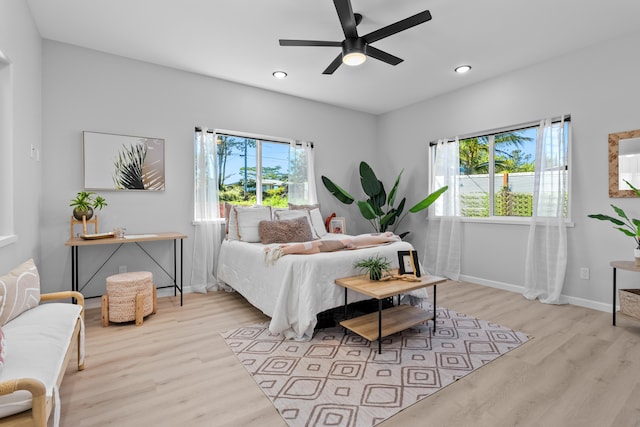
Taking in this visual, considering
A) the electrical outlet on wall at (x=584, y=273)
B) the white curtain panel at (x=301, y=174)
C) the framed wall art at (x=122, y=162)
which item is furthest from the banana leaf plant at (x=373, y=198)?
the framed wall art at (x=122, y=162)

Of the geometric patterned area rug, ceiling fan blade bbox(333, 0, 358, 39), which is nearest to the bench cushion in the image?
the geometric patterned area rug

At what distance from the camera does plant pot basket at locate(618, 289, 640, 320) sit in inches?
101

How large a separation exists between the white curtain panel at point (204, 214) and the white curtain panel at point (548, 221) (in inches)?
148

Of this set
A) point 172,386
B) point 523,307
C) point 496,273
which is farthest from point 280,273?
point 496,273

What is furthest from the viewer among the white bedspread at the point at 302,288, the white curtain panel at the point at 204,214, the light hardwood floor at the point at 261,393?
the white curtain panel at the point at 204,214

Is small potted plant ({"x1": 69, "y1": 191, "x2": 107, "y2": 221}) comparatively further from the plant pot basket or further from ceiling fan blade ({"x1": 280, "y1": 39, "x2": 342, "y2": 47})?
the plant pot basket

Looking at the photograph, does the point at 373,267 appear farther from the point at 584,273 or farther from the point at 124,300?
the point at 584,273

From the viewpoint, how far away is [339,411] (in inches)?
63.7

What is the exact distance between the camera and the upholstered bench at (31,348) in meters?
1.03

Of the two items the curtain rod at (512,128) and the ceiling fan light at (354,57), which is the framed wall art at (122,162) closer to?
the ceiling fan light at (354,57)

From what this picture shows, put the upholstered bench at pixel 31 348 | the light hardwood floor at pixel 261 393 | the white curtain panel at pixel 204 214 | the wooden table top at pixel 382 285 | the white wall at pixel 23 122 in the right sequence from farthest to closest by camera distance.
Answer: the white curtain panel at pixel 204 214, the wooden table top at pixel 382 285, the white wall at pixel 23 122, the light hardwood floor at pixel 261 393, the upholstered bench at pixel 31 348

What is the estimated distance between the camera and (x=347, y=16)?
7.39 ft

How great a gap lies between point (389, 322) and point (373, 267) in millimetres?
451

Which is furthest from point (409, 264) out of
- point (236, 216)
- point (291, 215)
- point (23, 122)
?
point (23, 122)
